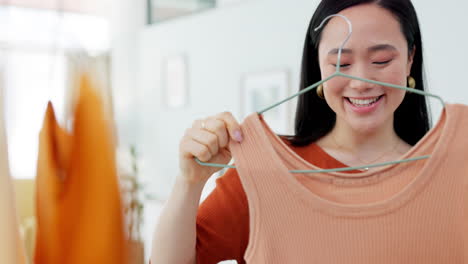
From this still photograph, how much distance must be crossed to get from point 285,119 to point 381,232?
10.2ft

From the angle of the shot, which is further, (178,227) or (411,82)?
(411,82)

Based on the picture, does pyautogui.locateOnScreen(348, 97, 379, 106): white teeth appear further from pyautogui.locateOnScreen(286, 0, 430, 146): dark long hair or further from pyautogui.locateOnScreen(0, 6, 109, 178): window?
pyautogui.locateOnScreen(0, 6, 109, 178): window

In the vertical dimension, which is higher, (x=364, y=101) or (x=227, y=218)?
(x=364, y=101)

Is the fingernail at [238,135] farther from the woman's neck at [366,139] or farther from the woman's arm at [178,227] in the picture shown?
the woman's neck at [366,139]

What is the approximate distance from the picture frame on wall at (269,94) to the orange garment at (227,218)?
2.62 metres

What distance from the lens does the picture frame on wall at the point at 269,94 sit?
13.1 feet

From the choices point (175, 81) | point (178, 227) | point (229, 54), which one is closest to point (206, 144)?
point (178, 227)

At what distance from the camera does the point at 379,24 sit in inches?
41.0

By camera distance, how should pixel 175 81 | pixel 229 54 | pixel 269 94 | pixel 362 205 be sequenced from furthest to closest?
1. pixel 175 81
2. pixel 229 54
3. pixel 269 94
4. pixel 362 205

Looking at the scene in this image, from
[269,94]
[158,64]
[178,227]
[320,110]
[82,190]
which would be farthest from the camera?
[158,64]

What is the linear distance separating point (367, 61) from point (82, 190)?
665mm

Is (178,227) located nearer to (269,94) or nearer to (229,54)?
(269,94)

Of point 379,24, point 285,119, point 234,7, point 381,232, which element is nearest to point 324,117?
point 379,24

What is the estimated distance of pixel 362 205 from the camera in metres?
0.93
